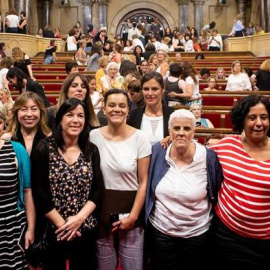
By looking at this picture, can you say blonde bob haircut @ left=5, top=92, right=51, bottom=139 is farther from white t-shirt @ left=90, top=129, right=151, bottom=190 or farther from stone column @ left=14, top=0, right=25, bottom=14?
stone column @ left=14, top=0, right=25, bottom=14

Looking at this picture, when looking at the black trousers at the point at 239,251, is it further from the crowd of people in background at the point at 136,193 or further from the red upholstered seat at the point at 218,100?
the red upholstered seat at the point at 218,100

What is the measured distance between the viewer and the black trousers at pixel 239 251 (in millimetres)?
2508

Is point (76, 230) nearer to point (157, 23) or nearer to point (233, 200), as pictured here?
point (233, 200)

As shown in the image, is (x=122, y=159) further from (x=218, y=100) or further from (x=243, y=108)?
(x=218, y=100)

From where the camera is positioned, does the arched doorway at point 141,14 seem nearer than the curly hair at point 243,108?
No

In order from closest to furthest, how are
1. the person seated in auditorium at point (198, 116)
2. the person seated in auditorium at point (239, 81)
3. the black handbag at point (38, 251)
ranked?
the black handbag at point (38, 251), the person seated in auditorium at point (198, 116), the person seated in auditorium at point (239, 81)

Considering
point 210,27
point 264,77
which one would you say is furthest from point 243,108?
point 210,27

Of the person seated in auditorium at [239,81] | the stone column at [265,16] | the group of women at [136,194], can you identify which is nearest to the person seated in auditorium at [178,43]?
the stone column at [265,16]

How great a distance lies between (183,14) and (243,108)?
61.4 feet

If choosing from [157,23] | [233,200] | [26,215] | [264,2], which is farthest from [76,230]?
[157,23]

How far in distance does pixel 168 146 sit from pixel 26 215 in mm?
999

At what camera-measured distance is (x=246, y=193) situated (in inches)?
95.7

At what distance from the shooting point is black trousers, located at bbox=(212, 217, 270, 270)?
8.23 feet

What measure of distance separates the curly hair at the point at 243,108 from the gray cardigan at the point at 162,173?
232 mm
